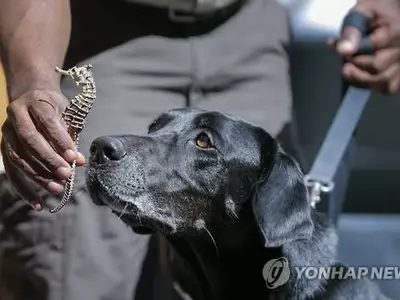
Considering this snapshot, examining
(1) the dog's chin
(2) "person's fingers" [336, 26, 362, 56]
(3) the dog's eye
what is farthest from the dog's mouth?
(2) "person's fingers" [336, 26, 362, 56]

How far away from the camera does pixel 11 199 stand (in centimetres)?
116

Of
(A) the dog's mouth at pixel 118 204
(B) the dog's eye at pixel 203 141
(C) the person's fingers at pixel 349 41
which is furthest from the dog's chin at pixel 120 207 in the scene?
(C) the person's fingers at pixel 349 41

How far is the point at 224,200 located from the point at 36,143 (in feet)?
0.75

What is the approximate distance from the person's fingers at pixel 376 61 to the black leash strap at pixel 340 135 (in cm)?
1

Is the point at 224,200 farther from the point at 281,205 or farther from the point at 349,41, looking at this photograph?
the point at 349,41

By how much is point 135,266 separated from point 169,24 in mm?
318

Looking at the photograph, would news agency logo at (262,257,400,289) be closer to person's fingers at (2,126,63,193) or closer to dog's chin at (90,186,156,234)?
dog's chin at (90,186,156,234)

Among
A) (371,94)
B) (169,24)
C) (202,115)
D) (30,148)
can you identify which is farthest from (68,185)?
(371,94)

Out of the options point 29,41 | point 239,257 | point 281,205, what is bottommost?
point 239,257

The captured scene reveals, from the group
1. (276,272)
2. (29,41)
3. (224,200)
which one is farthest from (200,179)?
(29,41)

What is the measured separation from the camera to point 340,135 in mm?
1065

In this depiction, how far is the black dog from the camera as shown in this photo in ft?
3.17

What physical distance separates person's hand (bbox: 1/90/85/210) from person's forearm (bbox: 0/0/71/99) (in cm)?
4

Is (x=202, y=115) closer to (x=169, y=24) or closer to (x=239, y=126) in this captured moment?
(x=239, y=126)
